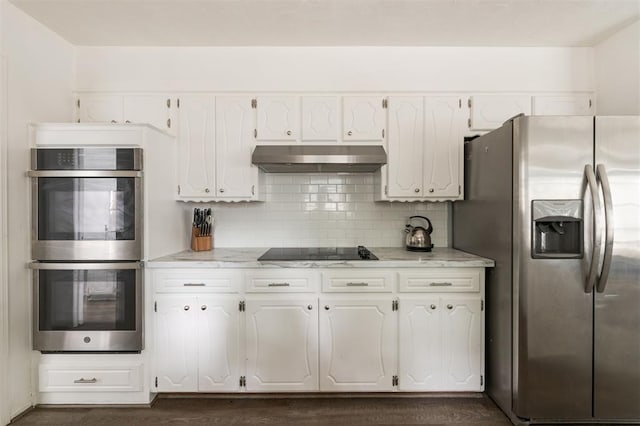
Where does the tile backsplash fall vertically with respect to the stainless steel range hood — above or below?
below

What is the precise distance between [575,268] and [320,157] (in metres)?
1.68

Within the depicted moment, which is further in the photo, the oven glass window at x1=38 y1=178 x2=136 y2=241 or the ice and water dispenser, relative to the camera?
the oven glass window at x1=38 y1=178 x2=136 y2=241

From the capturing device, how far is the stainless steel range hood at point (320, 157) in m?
2.54

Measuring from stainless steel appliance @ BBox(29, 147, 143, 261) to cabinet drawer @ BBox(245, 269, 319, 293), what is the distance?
748 mm

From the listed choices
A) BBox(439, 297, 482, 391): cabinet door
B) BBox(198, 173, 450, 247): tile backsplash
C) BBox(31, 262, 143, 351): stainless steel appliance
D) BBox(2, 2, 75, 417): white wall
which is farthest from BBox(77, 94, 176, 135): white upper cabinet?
BBox(439, 297, 482, 391): cabinet door

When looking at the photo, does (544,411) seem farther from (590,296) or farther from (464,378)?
(590,296)

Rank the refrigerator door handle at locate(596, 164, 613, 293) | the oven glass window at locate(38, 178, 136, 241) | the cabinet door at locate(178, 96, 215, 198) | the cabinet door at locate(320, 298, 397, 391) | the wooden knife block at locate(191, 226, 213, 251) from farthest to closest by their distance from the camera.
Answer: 1. the wooden knife block at locate(191, 226, 213, 251)
2. the cabinet door at locate(178, 96, 215, 198)
3. the cabinet door at locate(320, 298, 397, 391)
4. the oven glass window at locate(38, 178, 136, 241)
5. the refrigerator door handle at locate(596, 164, 613, 293)

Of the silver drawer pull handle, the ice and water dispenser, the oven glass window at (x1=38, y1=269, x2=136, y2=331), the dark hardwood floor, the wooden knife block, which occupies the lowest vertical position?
the dark hardwood floor

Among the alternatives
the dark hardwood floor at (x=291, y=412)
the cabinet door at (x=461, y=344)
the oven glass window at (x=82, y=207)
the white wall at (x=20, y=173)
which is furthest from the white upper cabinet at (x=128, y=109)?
the cabinet door at (x=461, y=344)

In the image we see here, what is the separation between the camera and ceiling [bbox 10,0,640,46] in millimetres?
2299

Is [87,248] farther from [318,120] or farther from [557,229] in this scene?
[557,229]

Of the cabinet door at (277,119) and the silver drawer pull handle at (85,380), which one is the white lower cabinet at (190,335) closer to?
the silver drawer pull handle at (85,380)

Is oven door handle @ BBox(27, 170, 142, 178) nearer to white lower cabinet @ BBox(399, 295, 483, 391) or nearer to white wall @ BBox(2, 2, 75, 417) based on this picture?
white wall @ BBox(2, 2, 75, 417)

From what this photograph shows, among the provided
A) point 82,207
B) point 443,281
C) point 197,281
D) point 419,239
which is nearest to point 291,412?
point 197,281
